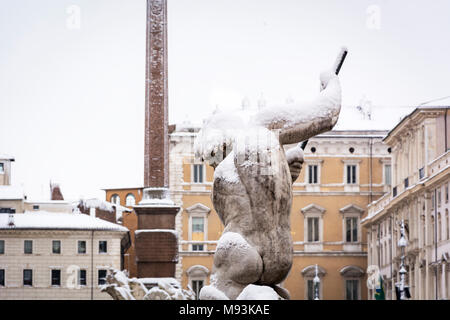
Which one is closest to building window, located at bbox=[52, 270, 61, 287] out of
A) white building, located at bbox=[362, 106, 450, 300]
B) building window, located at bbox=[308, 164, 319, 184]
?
building window, located at bbox=[308, 164, 319, 184]

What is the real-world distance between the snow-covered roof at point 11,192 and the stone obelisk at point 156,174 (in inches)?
986

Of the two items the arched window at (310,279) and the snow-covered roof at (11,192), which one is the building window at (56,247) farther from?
the arched window at (310,279)

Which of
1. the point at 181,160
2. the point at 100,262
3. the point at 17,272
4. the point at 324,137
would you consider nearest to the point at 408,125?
the point at 324,137

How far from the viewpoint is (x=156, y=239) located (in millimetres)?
26953

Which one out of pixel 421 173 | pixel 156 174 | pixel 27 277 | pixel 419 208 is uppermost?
pixel 421 173

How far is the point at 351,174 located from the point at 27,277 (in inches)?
599

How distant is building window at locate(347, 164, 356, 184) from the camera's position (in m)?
50.7

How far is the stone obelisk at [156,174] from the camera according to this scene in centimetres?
2708

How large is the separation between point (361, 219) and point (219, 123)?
147 feet

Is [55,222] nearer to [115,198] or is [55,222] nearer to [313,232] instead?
[115,198]

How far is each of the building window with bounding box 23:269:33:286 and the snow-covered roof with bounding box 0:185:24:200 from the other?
3.58 metres

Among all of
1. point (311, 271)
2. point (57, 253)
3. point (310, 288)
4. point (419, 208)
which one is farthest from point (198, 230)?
point (419, 208)

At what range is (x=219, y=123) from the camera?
683 cm
